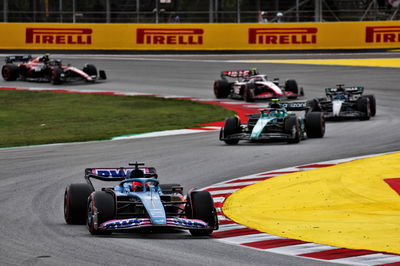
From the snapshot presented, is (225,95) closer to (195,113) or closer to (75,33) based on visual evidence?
(195,113)

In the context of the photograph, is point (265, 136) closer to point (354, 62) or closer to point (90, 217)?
point (90, 217)

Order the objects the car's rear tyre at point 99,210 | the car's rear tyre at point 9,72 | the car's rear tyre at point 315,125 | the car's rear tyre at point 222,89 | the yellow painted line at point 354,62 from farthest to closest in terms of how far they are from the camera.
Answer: the yellow painted line at point 354,62 < the car's rear tyre at point 9,72 < the car's rear tyre at point 222,89 < the car's rear tyre at point 315,125 < the car's rear tyre at point 99,210

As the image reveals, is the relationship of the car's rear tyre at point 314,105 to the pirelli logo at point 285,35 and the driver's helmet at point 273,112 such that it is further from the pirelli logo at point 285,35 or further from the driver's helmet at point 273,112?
the pirelli logo at point 285,35

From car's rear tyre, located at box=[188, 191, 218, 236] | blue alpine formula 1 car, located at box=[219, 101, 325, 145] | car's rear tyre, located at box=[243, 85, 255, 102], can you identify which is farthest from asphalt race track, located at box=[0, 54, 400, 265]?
car's rear tyre, located at box=[243, 85, 255, 102]

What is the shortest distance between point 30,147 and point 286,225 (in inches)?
420

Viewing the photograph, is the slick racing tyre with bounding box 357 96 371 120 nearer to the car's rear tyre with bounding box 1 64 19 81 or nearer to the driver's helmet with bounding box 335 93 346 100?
the driver's helmet with bounding box 335 93 346 100

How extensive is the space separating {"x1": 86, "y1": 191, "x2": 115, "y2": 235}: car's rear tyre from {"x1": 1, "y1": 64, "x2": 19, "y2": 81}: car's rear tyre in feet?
97.6

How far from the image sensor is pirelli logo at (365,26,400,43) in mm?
45969

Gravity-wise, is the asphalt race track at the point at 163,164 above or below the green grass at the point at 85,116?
above

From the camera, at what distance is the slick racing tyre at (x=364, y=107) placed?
26484 millimetres

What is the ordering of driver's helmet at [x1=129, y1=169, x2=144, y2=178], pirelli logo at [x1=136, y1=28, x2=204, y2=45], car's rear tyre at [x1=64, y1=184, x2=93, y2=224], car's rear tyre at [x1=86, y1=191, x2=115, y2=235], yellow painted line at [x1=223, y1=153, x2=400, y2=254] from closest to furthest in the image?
car's rear tyre at [x1=86, y1=191, x2=115, y2=235]
yellow painted line at [x1=223, y1=153, x2=400, y2=254]
car's rear tyre at [x1=64, y1=184, x2=93, y2=224]
driver's helmet at [x1=129, y1=169, x2=144, y2=178]
pirelli logo at [x1=136, y1=28, x2=204, y2=45]

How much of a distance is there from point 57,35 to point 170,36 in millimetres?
5932

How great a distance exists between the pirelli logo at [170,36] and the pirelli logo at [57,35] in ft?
9.00

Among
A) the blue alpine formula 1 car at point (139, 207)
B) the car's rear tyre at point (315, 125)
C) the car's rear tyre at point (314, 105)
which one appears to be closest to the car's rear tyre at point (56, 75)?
the car's rear tyre at point (314, 105)
